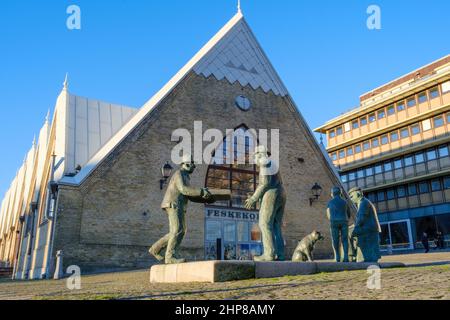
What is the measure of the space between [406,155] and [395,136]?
220 cm

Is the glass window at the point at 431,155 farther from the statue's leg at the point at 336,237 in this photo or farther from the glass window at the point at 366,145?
the statue's leg at the point at 336,237

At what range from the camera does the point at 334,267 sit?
27.1 feet

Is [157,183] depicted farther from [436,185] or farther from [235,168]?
[436,185]

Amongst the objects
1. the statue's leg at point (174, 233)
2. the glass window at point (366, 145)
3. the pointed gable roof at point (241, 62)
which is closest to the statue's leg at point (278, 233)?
the statue's leg at point (174, 233)

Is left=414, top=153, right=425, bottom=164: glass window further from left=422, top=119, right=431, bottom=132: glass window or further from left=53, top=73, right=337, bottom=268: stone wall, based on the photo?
left=53, top=73, right=337, bottom=268: stone wall

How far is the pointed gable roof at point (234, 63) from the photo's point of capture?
22453mm

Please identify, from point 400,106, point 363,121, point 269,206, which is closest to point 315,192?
point 269,206

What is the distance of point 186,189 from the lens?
27.6 feet

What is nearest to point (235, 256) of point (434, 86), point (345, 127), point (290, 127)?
point (290, 127)

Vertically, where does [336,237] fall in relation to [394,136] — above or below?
below

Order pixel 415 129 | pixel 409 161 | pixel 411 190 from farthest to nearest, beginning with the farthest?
pixel 409 161
pixel 415 129
pixel 411 190

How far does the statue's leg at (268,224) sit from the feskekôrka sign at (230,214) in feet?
42.4

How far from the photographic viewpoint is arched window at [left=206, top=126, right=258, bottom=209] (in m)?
22.1
